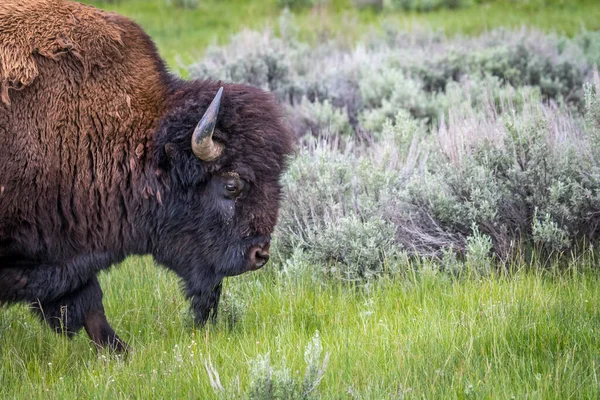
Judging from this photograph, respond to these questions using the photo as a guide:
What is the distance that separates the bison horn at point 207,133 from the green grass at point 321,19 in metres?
8.12

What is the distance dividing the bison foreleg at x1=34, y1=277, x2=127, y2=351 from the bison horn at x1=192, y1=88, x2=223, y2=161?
43.5 inches

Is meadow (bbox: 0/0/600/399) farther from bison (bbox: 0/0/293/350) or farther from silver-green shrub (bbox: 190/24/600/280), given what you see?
bison (bbox: 0/0/293/350)

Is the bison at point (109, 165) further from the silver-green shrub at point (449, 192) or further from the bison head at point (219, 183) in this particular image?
the silver-green shrub at point (449, 192)

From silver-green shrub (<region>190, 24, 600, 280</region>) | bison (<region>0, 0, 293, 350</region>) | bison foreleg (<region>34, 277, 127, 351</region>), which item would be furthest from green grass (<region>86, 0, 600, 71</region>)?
bison foreleg (<region>34, 277, 127, 351</region>)

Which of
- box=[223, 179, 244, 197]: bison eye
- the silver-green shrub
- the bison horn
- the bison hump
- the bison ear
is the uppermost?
the bison hump

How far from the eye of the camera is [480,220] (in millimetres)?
5812

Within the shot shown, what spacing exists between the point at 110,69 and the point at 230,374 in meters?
1.95

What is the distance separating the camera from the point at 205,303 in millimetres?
4961

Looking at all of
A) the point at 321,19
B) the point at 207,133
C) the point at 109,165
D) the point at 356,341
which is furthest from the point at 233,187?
the point at 321,19

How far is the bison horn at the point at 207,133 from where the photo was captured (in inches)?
177

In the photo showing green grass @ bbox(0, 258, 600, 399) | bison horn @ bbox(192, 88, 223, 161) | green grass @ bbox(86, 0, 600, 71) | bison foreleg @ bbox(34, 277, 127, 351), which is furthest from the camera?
green grass @ bbox(86, 0, 600, 71)

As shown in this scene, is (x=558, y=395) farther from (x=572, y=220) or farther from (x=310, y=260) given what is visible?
(x=310, y=260)

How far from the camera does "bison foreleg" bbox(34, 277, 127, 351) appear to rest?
491 centimetres

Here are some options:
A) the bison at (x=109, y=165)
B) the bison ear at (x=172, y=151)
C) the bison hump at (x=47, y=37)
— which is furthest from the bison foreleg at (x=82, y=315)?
the bison hump at (x=47, y=37)
